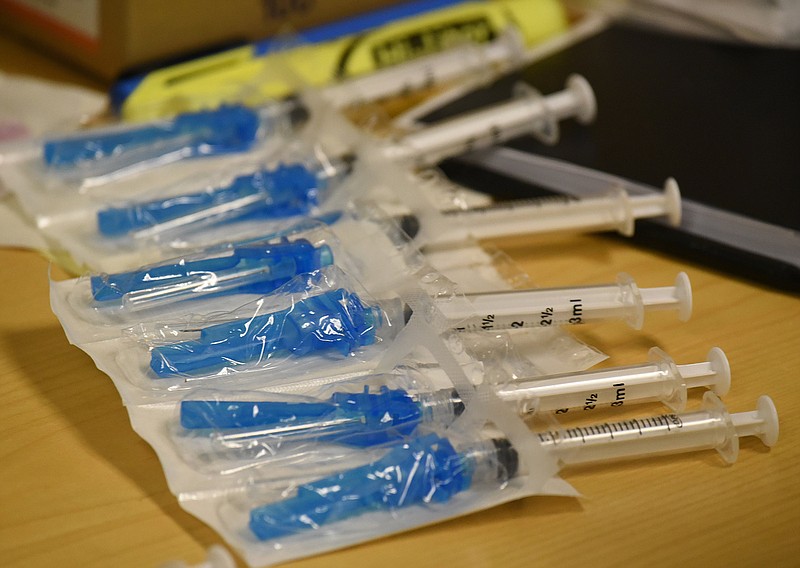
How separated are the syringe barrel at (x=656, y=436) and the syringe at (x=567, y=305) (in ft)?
0.31

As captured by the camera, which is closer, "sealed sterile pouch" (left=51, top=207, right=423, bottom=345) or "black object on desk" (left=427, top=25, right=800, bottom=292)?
"sealed sterile pouch" (left=51, top=207, right=423, bottom=345)

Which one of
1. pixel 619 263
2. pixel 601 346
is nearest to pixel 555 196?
pixel 619 263

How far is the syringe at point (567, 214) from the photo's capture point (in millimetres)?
793

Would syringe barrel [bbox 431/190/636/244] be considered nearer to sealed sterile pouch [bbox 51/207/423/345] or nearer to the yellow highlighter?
sealed sterile pouch [bbox 51/207/423/345]

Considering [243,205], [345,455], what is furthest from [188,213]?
[345,455]

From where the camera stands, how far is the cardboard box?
0.98 m

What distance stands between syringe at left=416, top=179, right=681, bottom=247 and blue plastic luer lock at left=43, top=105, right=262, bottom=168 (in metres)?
0.25

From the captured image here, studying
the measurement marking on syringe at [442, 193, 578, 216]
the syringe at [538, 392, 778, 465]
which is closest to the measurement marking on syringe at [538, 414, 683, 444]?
the syringe at [538, 392, 778, 465]

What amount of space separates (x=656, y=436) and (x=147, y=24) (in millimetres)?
678

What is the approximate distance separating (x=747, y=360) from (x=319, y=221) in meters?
0.35

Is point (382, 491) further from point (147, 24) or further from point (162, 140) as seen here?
point (147, 24)

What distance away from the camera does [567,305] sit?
0.68 metres

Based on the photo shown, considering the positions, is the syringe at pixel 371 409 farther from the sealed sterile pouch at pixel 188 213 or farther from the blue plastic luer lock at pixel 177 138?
the blue plastic luer lock at pixel 177 138

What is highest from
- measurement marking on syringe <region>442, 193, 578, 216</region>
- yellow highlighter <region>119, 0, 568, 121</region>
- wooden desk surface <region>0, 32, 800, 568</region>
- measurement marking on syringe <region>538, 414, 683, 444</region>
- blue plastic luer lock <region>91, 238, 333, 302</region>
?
yellow highlighter <region>119, 0, 568, 121</region>
